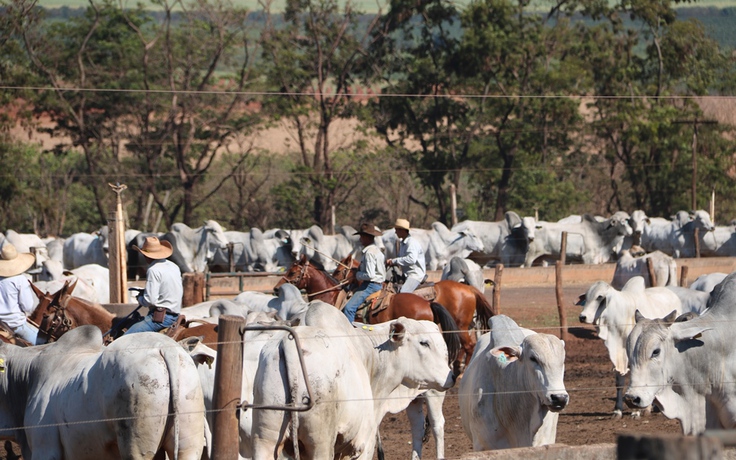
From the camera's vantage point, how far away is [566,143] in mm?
37625

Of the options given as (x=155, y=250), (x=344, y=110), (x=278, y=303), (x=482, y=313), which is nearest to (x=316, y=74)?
(x=344, y=110)

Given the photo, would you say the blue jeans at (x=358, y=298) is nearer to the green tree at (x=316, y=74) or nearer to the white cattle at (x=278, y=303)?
the white cattle at (x=278, y=303)

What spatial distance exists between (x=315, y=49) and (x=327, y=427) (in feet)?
99.9

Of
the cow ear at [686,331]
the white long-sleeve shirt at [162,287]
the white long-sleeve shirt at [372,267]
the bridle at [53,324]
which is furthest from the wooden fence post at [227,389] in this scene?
the white long-sleeve shirt at [372,267]

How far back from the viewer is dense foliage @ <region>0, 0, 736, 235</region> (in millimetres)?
35094

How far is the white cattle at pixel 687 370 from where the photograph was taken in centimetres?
838

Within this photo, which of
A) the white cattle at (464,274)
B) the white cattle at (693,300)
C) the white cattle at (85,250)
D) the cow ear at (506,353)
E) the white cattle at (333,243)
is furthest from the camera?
the white cattle at (333,243)

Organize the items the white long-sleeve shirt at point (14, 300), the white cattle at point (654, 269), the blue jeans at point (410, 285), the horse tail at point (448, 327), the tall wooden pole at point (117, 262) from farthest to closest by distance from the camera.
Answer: the white cattle at point (654, 269) → the tall wooden pole at point (117, 262) → the blue jeans at point (410, 285) → the horse tail at point (448, 327) → the white long-sleeve shirt at point (14, 300)

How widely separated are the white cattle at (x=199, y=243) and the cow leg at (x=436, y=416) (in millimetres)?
18605

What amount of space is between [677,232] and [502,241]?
20.0 ft

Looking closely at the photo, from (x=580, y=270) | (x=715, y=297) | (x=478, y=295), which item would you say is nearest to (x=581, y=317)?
(x=478, y=295)

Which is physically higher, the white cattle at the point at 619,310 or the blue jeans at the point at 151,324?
the blue jeans at the point at 151,324

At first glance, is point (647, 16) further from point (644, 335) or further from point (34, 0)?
point (644, 335)

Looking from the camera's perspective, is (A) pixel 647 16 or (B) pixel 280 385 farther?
(A) pixel 647 16
